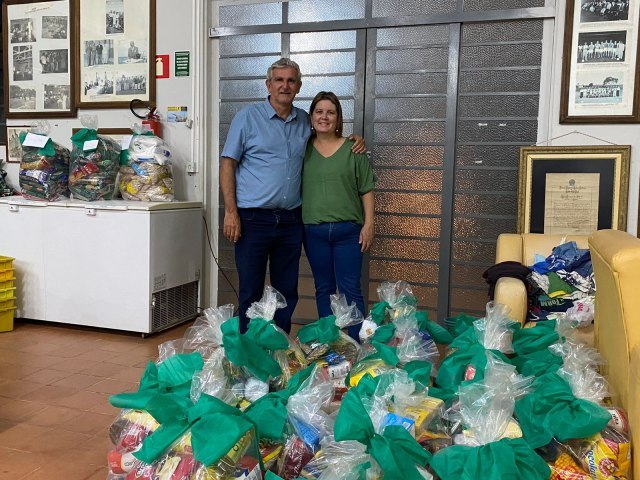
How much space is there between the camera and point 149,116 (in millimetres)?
4289

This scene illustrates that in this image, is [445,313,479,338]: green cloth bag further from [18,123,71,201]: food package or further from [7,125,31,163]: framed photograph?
[7,125,31,163]: framed photograph

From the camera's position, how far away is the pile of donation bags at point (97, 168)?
13.1 feet

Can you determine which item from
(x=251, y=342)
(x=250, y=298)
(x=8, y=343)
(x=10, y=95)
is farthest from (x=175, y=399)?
(x=10, y=95)

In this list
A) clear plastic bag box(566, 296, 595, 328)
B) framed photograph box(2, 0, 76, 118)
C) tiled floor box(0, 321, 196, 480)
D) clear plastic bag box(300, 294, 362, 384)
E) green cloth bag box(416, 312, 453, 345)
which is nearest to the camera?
clear plastic bag box(300, 294, 362, 384)

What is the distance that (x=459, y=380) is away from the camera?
70.4 inches

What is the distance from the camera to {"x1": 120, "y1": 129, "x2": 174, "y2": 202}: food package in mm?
4008

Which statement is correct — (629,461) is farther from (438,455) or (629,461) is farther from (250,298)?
(250,298)

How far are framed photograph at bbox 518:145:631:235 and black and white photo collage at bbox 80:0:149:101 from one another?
2810 millimetres

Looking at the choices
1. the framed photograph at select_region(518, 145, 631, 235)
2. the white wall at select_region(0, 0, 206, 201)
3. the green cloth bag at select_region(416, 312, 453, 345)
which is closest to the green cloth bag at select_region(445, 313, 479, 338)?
the green cloth bag at select_region(416, 312, 453, 345)

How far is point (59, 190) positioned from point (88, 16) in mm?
1425

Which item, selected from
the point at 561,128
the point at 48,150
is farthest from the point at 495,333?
the point at 48,150

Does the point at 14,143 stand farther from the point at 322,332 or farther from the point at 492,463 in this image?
the point at 492,463

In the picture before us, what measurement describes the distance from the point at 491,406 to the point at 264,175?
1884 mm

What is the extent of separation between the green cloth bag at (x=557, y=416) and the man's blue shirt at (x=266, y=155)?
1782 mm
